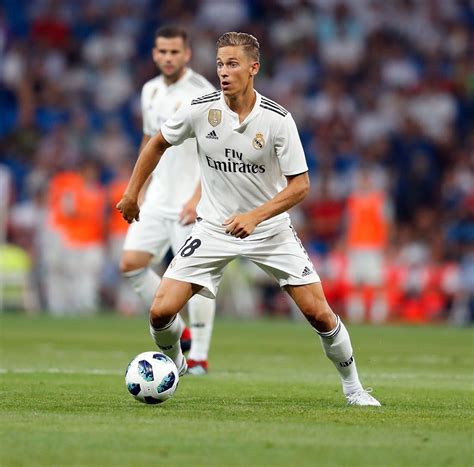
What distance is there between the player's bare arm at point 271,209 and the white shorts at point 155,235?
2.88 metres

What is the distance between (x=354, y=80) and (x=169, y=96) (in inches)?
578

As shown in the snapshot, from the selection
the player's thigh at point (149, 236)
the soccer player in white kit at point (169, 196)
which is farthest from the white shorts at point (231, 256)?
the player's thigh at point (149, 236)

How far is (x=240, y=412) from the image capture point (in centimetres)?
813

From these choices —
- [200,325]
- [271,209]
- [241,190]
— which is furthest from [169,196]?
[271,209]

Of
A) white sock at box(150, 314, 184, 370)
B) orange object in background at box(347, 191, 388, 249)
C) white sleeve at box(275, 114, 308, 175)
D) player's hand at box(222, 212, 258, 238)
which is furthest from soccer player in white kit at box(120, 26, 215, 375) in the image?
orange object in background at box(347, 191, 388, 249)

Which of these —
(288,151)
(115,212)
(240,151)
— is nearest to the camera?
(288,151)

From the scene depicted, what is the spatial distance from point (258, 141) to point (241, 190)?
39 centimetres

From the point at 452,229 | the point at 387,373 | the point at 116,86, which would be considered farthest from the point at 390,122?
the point at 387,373

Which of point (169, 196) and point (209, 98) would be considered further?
point (169, 196)

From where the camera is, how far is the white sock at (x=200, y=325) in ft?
37.0

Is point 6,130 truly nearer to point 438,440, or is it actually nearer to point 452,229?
point 452,229

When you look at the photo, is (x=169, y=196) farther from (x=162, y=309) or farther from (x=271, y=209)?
(x=271, y=209)

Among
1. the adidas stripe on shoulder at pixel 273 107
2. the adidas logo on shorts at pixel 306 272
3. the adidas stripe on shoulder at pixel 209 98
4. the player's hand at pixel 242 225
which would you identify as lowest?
the adidas logo on shorts at pixel 306 272

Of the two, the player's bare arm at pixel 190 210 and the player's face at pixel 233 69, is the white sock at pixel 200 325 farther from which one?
the player's face at pixel 233 69
